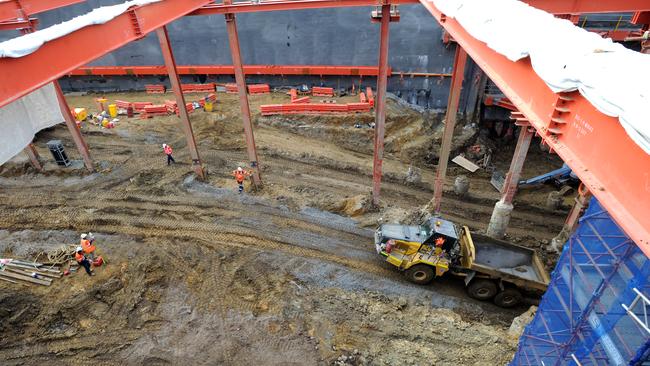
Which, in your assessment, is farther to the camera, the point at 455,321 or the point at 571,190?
the point at 571,190

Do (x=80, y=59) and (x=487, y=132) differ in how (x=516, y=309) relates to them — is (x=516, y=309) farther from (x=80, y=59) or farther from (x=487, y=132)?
(x=80, y=59)

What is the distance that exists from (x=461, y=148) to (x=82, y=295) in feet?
54.6

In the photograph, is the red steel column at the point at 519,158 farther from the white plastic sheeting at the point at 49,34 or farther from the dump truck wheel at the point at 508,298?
the white plastic sheeting at the point at 49,34

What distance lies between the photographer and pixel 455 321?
387 inches

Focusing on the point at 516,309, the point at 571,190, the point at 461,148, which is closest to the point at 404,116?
the point at 461,148

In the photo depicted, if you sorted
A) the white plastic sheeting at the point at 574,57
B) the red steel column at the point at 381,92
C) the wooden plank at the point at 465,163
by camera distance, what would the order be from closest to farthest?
the white plastic sheeting at the point at 574,57 < the red steel column at the point at 381,92 < the wooden plank at the point at 465,163

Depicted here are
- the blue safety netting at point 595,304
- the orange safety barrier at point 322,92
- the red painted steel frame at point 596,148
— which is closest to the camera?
the red painted steel frame at point 596,148

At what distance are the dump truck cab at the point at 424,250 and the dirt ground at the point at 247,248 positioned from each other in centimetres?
62

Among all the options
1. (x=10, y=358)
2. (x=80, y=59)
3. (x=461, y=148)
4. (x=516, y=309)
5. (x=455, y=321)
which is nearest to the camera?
(x=80, y=59)

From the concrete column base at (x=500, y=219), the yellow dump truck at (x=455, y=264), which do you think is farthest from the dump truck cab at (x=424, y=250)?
the concrete column base at (x=500, y=219)

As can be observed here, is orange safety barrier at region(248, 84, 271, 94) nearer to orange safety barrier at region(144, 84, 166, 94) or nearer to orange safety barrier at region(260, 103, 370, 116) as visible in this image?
orange safety barrier at region(260, 103, 370, 116)

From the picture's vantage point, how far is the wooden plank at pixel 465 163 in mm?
17630

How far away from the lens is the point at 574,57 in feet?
13.6

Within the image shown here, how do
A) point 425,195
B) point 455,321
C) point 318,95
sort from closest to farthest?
1. point 455,321
2. point 425,195
3. point 318,95
